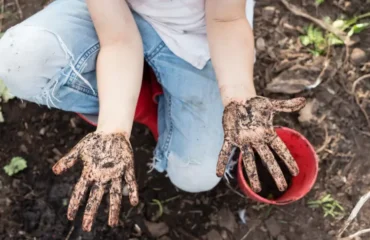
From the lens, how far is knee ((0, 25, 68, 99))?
1.37m

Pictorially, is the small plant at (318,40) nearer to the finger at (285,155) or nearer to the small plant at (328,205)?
the small plant at (328,205)

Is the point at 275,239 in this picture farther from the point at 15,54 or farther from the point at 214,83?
the point at 15,54

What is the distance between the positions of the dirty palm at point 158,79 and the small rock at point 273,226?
22cm

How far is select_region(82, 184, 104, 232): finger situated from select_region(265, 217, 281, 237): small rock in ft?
2.20

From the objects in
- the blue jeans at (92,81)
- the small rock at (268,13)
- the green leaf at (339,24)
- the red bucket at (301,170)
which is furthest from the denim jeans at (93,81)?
the green leaf at (339,24)

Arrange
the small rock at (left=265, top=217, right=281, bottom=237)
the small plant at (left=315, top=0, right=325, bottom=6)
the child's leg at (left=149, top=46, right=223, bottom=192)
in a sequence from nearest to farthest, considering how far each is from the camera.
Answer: the child's leg at (left=149, top=46, right=223, bottom=192), the small rock at (left=265, top=217, right=281, bottom=237), the small plant at (left=315, top=0, right=325, bottom=6)

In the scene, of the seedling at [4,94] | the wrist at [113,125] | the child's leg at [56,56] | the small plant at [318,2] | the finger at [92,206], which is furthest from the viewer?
the small plant at [318,2]

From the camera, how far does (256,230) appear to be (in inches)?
64.9

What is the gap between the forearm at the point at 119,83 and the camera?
4.25ft

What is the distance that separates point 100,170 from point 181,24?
0.48 m

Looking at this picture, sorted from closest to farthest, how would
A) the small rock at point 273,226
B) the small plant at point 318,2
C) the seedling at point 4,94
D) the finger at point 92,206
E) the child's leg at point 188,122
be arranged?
the finger at point 92,206 → the child's leg at point 188,122 → the small rock at point 273,226 → the seedling at point 4,94 → the small plant at point 318,2

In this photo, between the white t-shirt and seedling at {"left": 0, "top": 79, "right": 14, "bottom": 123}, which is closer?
the white t-shirt

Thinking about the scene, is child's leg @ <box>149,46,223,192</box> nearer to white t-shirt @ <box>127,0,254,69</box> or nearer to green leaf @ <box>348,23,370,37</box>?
white t-shirt @ <box>127,0,254,69</box>

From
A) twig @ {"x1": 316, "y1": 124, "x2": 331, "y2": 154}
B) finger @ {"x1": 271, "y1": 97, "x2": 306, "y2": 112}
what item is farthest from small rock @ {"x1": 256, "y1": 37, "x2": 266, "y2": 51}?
finger @ {"x1": 271, "y1": 97, "x2": 306, "y2": 112}
